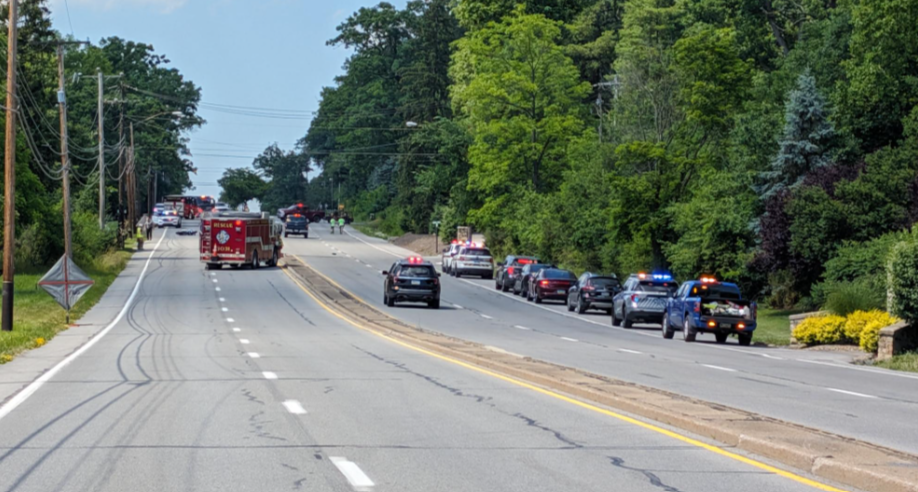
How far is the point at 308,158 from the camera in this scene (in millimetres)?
184750

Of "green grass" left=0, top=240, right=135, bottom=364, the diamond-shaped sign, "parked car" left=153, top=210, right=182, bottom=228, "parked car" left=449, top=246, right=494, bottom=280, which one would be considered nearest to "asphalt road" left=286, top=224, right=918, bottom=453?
the diamond-shaped sign

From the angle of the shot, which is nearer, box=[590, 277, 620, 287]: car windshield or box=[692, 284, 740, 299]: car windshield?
box=[692, 284, 740, 299]: car windshield

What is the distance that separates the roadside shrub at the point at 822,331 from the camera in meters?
30.6

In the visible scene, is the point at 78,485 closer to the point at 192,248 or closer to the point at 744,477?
the point at 744,477

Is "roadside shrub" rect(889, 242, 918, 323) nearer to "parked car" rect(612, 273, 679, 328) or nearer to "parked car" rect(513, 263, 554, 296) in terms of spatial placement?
"parked car" rect(612, 273, 679, 328)

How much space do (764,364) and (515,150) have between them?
52.6 m

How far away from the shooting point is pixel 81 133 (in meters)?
89.2

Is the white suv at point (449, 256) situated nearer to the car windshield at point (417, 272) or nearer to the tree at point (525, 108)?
the tree at point (525, 108)

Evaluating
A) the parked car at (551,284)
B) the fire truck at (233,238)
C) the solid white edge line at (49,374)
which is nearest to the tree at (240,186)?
the fire truck at (233,238)

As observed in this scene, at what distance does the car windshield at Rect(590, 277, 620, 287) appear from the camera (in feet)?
147

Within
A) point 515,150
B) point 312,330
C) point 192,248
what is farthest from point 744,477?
point 192,248

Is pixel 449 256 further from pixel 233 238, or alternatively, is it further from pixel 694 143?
pixel 694 143

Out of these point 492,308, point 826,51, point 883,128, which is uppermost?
point 826,51

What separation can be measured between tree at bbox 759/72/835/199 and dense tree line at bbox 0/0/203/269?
27.3m
